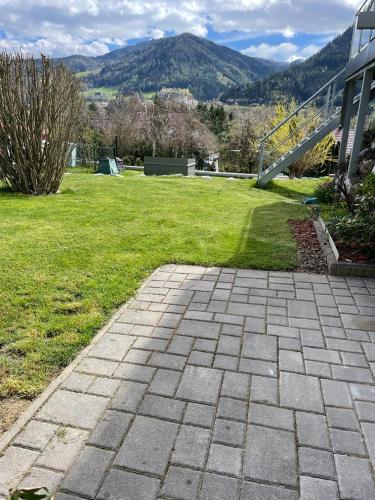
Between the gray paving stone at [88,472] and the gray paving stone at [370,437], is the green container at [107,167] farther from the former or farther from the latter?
the gray paving stone at [370,437]

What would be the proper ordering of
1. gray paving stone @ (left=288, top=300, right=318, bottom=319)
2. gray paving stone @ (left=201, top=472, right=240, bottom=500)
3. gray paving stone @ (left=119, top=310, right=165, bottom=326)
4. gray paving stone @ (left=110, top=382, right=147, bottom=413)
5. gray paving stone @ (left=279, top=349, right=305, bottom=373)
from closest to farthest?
gray paving stone @ (left=201, top=472, right=240, bottom=500), gray paving stone @ (left=110, top=382, right=147, bottom=413), gray paving stone @ (left=279, top=349, right=305, bottom=373), gray paving stone @ (left=119, top=310, right=165, bottom=326), gray paving stone @ (left=288, top=300, right=318, bottom=319)

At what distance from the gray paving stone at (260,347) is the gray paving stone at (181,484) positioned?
1009 mm

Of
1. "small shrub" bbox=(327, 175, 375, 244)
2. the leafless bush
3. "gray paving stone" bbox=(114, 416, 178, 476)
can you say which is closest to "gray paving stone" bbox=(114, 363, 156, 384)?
"gray paving stone" bbox=(114, 416, 178, 476)

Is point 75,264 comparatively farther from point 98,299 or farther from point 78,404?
Result: point 78,404

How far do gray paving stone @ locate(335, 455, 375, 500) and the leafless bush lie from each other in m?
7.73

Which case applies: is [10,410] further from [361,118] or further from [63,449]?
[361,118]

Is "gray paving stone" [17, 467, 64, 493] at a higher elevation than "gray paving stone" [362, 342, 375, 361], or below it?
higher

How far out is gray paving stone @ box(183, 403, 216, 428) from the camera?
1903 millimetres

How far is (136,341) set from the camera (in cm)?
267

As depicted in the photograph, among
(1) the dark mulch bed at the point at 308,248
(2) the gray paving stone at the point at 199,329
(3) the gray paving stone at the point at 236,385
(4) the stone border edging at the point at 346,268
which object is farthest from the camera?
(1) the dark mulch bed at the point at 308,248

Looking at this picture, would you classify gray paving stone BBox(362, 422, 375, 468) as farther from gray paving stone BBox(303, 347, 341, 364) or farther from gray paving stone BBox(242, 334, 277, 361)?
gray paving stone BBox(242, 334, 277, 361)

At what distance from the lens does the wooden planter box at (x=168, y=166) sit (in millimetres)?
15211

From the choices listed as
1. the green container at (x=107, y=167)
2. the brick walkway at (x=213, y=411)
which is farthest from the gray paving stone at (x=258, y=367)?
the green container at (x=107, y=167)

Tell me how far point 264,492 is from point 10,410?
1.38 m
